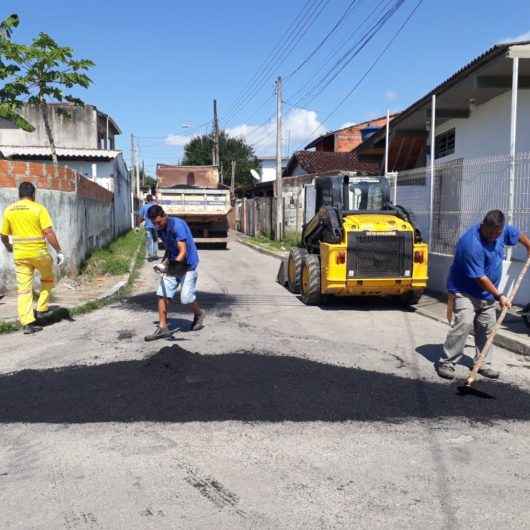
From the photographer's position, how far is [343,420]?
15.1 feet

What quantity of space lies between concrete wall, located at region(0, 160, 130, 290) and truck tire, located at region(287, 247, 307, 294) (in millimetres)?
4558

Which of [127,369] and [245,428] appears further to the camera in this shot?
[127,369]

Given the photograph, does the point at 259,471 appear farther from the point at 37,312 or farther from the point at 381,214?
the point at 381,214

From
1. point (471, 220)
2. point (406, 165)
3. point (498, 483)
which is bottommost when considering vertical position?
point (498, 483)

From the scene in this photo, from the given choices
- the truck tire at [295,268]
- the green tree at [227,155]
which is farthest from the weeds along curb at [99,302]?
the green tree at [227,155]

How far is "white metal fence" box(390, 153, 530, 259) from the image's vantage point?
8633mm

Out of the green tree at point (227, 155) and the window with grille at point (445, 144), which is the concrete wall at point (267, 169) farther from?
the window with grille at point (445, 144)

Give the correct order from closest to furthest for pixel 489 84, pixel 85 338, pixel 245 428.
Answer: pixel 245 428 < pixel 85 338 < pixel 489 84

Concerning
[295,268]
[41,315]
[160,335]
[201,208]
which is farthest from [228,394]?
[201,208]

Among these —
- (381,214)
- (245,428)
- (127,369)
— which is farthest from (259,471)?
(381,214)

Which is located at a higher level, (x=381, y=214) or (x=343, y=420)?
(x=381, y=214)

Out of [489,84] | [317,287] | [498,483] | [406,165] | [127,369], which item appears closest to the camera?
[498,483]

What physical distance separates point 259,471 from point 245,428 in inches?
27.6

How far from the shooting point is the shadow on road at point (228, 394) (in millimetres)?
4688
